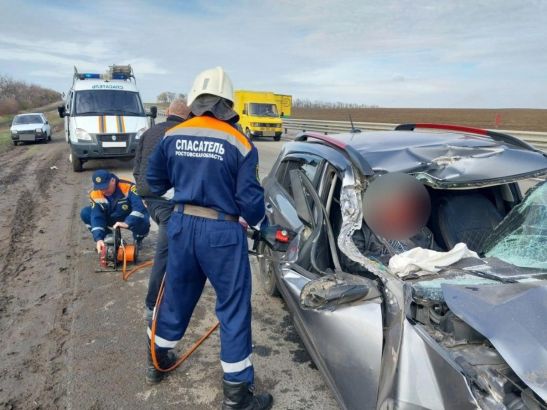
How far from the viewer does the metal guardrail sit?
12782mm

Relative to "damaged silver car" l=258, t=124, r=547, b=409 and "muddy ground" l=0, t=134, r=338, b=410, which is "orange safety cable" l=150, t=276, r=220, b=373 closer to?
"muddy ground" l=0, t=134, r=338, b=410

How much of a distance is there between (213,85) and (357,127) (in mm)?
18972

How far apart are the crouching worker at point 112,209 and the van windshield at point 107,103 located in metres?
7.48

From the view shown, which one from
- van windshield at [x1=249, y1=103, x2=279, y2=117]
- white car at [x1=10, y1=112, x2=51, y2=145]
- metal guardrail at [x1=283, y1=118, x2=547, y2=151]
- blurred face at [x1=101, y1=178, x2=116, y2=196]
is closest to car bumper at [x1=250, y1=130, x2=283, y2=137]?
van windshield at [x1=249, y1=103, x2=279, y2=117]

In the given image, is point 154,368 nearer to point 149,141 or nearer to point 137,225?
point 149,141

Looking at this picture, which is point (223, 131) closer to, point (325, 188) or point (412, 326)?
point (325, 188)

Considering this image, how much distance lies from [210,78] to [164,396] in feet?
6.26

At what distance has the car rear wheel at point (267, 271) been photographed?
407 centimetres

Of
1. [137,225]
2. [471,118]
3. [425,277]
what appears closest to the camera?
[425,277]

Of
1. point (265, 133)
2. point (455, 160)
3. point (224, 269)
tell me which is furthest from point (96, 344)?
point (265, 133)

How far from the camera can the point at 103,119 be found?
1172 centimetres

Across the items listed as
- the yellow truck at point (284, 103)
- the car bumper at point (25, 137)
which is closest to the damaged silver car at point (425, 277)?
the car bumper at point (25, 137)

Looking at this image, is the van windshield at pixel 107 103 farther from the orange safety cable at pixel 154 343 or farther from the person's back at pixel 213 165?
the person's back at pixel 213 165

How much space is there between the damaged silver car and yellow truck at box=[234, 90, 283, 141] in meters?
19.1
